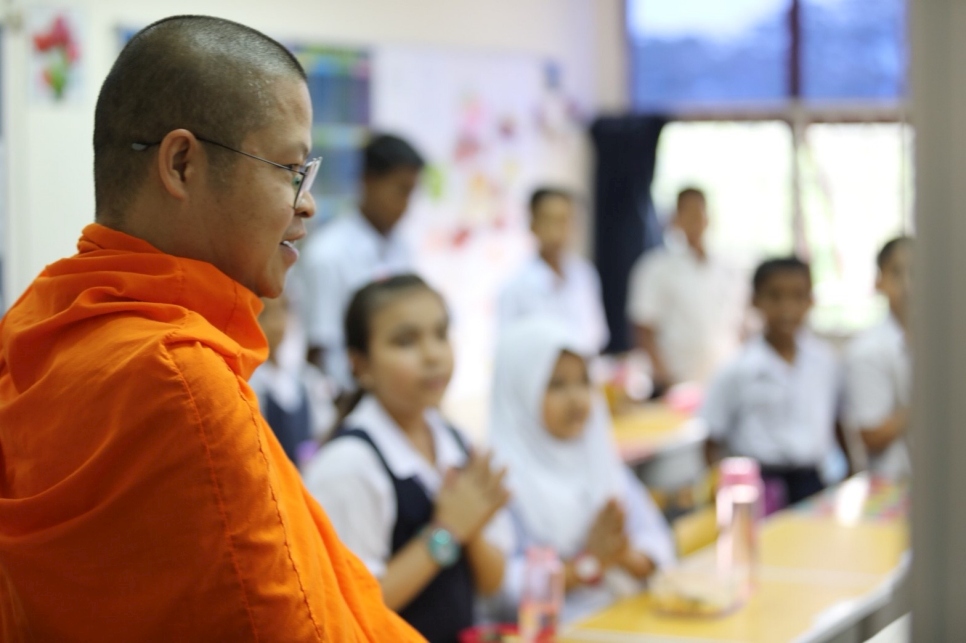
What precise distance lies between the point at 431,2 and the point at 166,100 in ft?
17.8

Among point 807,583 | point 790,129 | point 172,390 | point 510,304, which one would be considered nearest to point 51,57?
point 510,304

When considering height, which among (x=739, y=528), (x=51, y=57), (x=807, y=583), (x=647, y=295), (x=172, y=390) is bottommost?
(x=807, y=583)

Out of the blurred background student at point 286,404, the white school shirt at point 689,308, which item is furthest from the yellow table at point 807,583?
the white school shirt at point 689,308

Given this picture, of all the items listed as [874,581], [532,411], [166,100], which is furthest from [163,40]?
[874,581]

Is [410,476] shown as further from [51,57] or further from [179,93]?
[51,57]

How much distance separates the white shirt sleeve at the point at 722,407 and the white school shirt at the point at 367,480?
187 centimetres

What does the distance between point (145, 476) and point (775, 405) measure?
10.5ft

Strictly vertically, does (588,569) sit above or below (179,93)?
below

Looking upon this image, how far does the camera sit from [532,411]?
9.14ft

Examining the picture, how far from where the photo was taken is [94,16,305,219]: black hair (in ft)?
3.26

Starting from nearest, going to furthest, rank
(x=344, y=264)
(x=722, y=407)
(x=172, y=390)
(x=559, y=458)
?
(x=172, y=390)
(x=559, y=458)
(x=722, y=407)
(x=344, y=264)

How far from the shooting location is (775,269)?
3.86 m

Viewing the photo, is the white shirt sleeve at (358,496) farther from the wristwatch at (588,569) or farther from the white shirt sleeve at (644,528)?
the white shirt sleeve at (644,528)

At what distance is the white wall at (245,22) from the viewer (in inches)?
82.7
